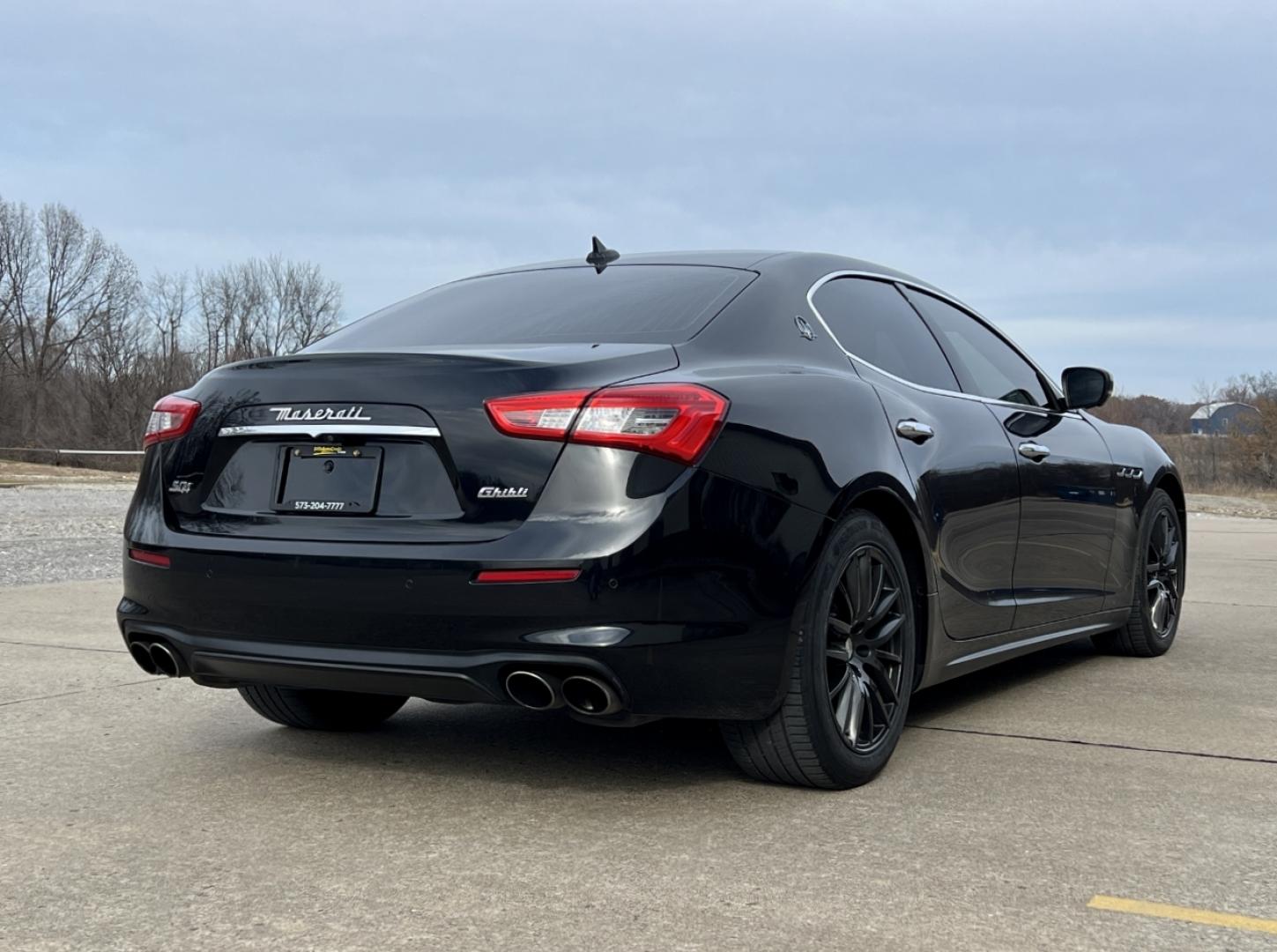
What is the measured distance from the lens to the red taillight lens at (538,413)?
341 cm

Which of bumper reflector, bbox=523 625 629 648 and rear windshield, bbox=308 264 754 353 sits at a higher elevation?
rear windshield, bbox=308 264 754 353

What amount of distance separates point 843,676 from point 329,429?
1.54m

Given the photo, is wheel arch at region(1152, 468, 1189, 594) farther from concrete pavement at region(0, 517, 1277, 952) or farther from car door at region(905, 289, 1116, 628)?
concrete pavement at region(0, 517, 1277, 952)

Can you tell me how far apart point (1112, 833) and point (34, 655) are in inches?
193

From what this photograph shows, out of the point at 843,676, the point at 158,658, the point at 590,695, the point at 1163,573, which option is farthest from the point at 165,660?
the point at 1163,573

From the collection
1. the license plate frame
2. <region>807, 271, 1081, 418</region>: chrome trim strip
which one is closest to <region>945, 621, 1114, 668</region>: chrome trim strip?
<region>807, 271, 1081, 418</region>: chrome trim strip

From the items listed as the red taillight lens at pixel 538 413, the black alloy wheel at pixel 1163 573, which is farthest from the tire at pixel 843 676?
the black alloy wheel at pixel 1163 573

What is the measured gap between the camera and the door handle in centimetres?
426

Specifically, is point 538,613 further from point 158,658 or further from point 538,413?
point 158,658

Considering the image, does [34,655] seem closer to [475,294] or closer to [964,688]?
[475,294]

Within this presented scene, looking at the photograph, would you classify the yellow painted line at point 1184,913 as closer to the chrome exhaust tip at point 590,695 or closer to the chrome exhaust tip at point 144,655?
→ the chrome exhaust tip at point 590,695

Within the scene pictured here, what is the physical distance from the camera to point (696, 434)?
3430mm

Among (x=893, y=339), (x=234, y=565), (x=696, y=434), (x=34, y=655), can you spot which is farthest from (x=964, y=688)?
(x=34, y=655)

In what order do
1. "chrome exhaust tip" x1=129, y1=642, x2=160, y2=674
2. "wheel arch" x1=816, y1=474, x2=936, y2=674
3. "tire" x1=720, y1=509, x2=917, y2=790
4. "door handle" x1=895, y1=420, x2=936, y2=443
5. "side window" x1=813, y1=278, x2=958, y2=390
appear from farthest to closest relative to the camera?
"side window" x1=813, y1=278, x2=958, y2=390 < "door handle" x1=895, y1=420, x2=936, y2=443 < "wheel arch" x1=816, y1=474, x2=936, y2=674 < "chrome exhaust tip" x1=129, y1=642, x2=160, y2=674 < "tire" x1=720, y1=509, x2=917, y2=790
